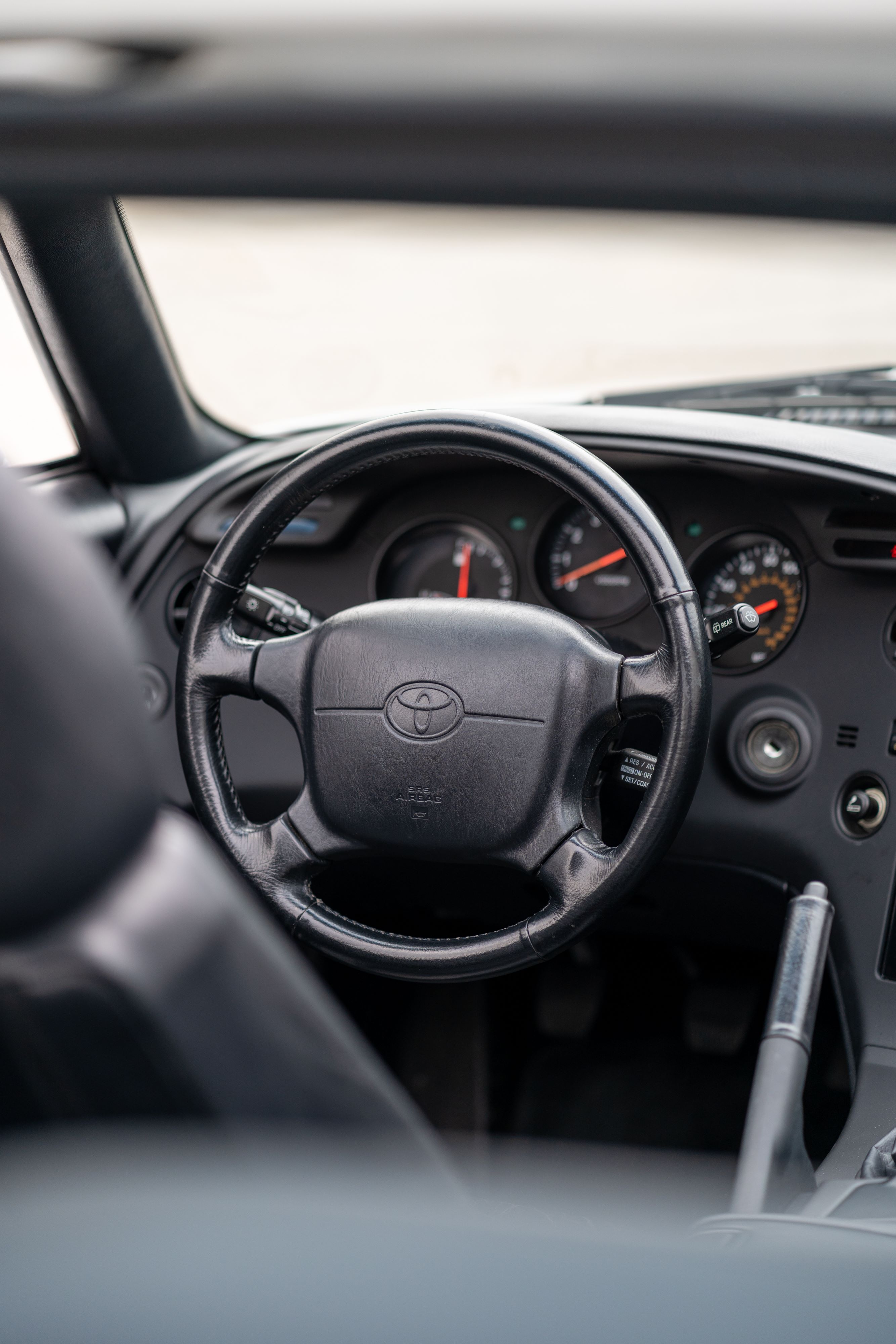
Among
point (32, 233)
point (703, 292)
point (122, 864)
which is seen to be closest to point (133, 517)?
point (32, 233)

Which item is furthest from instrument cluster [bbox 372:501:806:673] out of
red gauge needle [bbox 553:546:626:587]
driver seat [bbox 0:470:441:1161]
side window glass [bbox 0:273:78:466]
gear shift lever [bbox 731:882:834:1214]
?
driver seat [bbox 0:470:441:1161]

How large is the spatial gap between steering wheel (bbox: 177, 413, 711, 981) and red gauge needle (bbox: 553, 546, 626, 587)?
44 centimetres

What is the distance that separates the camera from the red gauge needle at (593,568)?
1.79 meters

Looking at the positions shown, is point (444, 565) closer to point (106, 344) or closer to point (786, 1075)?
point (106, 344)

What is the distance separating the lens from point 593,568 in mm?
1806

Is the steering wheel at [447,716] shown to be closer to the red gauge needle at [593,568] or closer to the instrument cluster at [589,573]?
the instrument cluster at [589,573]

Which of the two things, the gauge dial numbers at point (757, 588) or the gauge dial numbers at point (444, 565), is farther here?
the gauge dial numbers at point (444, 565)

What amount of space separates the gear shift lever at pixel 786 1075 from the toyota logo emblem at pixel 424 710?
0.46 meters

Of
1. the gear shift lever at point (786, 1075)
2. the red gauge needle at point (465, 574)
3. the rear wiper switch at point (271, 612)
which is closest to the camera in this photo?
the gear shift lever at point (786, 1075)

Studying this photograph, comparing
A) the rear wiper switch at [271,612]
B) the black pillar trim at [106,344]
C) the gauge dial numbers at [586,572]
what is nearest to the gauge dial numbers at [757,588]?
the gauge dial numbers at [586,572]

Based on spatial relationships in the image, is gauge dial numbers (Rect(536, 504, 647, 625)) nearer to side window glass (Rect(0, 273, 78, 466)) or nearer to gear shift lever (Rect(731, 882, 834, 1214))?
gear shift lever (Rect(731, 882, 834, 1214))

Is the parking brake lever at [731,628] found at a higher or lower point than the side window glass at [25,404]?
lower

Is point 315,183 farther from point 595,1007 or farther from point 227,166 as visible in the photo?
point 595,1007

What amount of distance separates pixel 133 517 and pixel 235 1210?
174 centimetres
